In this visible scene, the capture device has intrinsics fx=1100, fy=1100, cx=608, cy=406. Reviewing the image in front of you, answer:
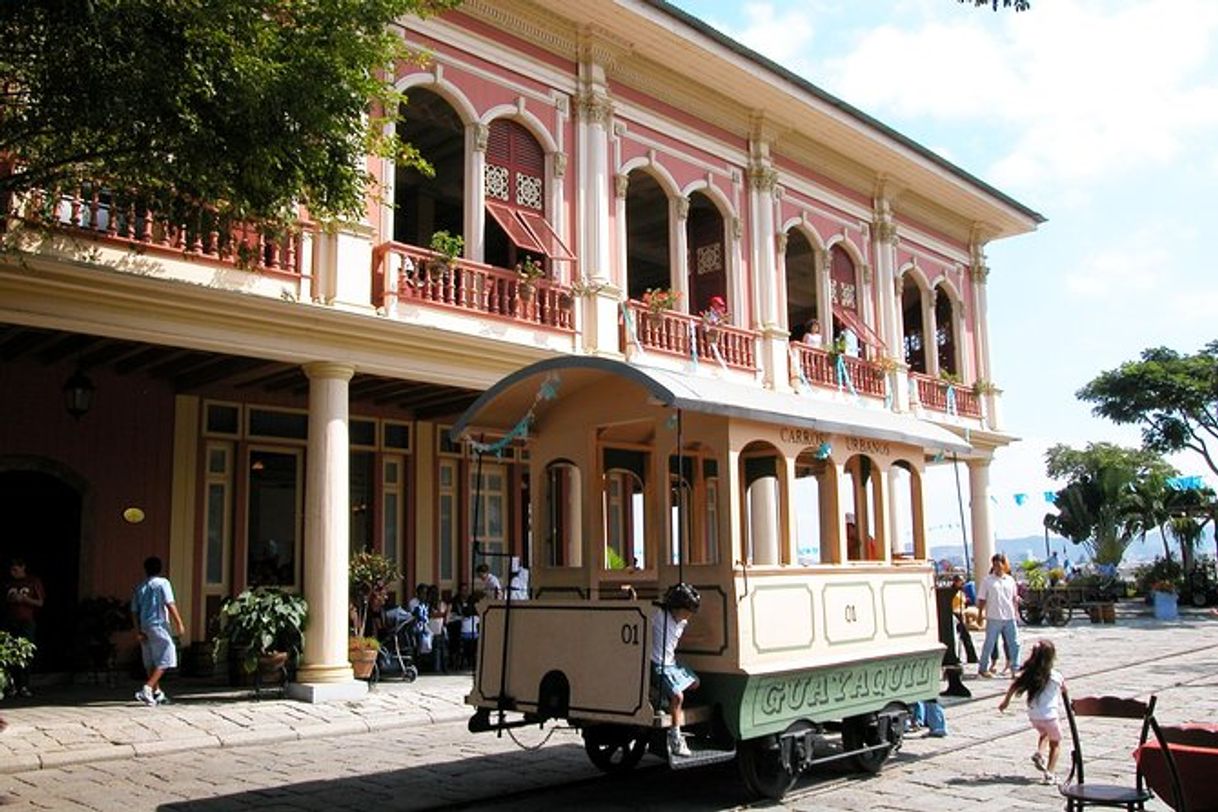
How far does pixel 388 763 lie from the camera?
9383 millimetres

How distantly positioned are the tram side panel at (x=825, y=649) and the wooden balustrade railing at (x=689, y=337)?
7.70 meters

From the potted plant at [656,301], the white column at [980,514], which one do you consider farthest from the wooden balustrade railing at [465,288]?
the white column at [980,514]

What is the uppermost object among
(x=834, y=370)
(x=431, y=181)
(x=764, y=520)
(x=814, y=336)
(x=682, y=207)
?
(x=431, y=181)

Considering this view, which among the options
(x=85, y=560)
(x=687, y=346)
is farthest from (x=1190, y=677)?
(x=85, y=560)

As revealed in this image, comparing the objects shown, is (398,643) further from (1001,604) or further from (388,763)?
(1001,604)

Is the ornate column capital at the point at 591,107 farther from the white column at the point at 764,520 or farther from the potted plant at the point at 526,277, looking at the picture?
the white column at the point at 764,520

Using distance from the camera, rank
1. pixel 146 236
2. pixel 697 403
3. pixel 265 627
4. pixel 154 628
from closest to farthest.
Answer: pixel 697 403 → pixel 146 236 → pixel 154 628 → pixel 265 627

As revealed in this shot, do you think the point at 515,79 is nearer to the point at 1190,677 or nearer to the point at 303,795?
the point at 303,795

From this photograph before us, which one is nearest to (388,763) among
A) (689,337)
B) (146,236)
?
(146,236)

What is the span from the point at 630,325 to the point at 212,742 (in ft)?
26.9

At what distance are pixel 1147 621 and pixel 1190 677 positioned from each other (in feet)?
45.3

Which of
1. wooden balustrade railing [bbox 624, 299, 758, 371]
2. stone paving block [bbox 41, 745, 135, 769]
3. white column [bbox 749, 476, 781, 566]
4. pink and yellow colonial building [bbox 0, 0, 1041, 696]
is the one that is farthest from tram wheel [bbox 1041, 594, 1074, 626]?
stone paving block [bbox 41, 745, 135, 769]

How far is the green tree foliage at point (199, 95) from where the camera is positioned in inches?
279

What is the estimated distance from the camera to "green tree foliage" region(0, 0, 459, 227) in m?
7.07
